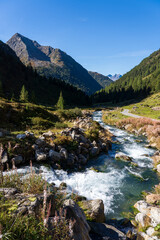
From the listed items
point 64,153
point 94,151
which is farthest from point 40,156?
point 94,151

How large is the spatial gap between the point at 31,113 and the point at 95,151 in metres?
11.9

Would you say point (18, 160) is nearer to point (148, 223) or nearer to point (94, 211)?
point (94, 211)

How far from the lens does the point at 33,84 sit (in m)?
102

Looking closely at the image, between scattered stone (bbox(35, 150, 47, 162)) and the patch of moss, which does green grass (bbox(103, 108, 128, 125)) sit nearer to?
scattered stone (bbox(35, 150, 47, 162))

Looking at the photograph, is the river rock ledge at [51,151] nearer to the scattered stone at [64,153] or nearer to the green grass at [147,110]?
the scattered stone at [64,153]

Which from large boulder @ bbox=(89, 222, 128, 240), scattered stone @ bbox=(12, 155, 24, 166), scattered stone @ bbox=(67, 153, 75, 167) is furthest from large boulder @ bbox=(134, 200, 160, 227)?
scattered stone @ bbox=(12, 155, 24, 166)

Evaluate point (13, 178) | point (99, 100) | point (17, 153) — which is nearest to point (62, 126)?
point (17, 153)

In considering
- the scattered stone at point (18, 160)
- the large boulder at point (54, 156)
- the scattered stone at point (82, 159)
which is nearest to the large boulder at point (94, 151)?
the scattered stone at point (82, 159)

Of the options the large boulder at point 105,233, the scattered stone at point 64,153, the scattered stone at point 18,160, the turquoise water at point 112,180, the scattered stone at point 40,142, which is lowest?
the turquoise water at point 112,180

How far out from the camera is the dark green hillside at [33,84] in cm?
8612

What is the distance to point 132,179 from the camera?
31.9 ft

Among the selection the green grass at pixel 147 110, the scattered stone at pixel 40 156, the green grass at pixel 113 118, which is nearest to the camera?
the scattered stone at pixel 40 156

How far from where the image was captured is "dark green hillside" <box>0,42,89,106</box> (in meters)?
86.1

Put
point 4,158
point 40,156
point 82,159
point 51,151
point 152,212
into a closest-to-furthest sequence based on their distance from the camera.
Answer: point 152,212 → point 4,158 → point 40,156 → point 51,151 → point 82,159
